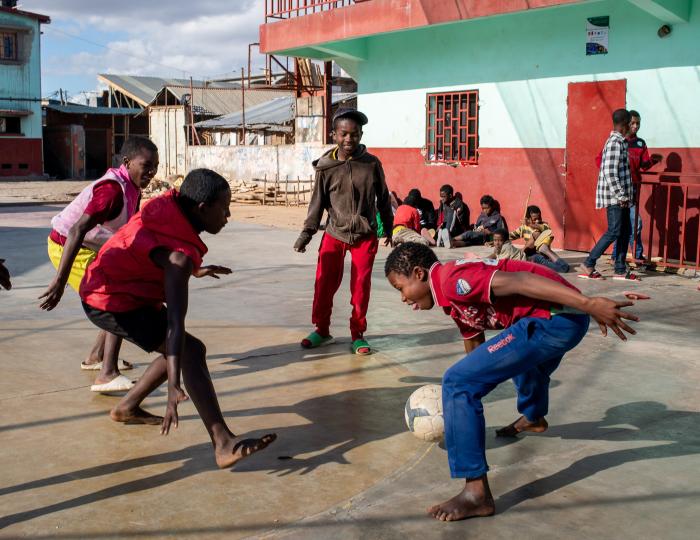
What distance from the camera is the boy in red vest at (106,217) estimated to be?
461 cm

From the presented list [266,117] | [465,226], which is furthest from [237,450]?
[266,117]

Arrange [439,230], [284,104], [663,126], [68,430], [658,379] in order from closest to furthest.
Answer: [68,430], [658,379], [663,126], [439,230], [284,104]

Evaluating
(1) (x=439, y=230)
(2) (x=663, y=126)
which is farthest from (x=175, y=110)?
(2) (x=663, y=126)

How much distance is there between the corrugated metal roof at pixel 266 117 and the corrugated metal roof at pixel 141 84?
29.2ft

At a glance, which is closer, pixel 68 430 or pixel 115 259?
pixel 115 259

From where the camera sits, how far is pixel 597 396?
5.00 m

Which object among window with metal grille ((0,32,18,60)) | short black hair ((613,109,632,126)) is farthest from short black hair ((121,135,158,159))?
window with metal grille ((0,32,18,60))

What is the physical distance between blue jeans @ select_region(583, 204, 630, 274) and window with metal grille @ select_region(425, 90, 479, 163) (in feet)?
14.0

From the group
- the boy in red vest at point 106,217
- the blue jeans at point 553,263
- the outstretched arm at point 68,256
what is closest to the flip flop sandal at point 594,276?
the blue jeans at point 553,263

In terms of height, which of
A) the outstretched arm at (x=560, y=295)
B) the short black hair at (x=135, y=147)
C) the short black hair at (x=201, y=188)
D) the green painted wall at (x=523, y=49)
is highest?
the green painted wall at (x=523, y=49)

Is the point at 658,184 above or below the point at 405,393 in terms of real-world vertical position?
above

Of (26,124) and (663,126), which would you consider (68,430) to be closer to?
(663,126)

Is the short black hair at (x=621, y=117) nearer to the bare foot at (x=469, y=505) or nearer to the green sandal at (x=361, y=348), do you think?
the green sandal at (x=361, y=348)

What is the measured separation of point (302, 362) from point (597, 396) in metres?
2.04
